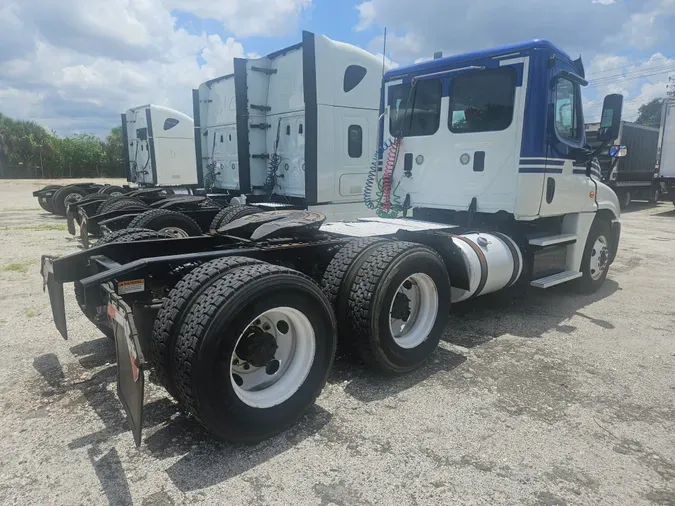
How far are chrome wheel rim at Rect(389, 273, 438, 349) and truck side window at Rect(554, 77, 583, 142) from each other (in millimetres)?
2874

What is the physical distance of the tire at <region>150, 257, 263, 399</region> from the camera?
9.18 feet

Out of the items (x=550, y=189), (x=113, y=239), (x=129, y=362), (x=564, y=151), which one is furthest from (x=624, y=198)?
(x=129, y=362)

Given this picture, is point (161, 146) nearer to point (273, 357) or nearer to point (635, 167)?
point (273, 357)

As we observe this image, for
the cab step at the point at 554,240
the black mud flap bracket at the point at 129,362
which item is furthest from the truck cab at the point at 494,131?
the black mud flap bracket at the point at 129,362

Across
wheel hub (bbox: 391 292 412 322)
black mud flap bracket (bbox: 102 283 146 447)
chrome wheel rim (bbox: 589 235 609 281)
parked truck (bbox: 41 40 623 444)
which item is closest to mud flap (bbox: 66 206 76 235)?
parked truck (bbox: 41 40 623 444)

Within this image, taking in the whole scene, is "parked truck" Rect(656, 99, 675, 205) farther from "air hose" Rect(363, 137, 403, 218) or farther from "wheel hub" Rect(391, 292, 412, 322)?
"wheel hub" Rect(391, 292, 412, 322)

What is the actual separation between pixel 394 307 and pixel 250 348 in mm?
1433

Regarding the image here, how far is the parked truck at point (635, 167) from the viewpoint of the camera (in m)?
19.8

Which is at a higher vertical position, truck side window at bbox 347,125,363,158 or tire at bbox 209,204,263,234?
truck side window at bbox 347,125,363,158

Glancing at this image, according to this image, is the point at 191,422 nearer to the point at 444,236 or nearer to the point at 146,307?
the point at 146,307

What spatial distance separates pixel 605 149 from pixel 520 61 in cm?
173

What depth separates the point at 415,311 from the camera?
4324 mm

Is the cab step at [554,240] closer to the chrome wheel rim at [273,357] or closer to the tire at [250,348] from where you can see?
the tire at [250,348]

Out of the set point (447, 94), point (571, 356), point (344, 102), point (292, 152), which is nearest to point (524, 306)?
point (571, 356)
